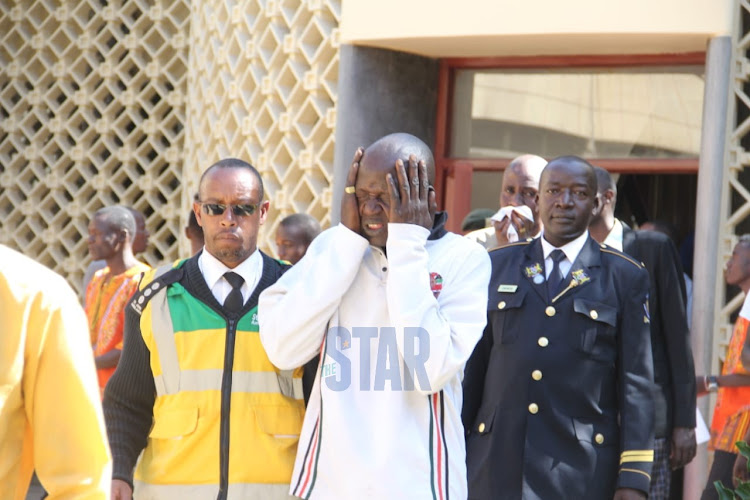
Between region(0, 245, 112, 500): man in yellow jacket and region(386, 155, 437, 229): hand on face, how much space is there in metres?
1.27

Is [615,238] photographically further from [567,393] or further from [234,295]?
[234,295]

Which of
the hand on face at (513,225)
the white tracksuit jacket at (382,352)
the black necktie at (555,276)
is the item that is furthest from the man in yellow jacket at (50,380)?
the hand on face at (513,225)

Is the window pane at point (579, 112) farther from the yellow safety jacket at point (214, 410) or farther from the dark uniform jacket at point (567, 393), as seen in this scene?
the yellow safety jacket at point (214, 410)

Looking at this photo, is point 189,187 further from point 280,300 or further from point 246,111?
point 280,300

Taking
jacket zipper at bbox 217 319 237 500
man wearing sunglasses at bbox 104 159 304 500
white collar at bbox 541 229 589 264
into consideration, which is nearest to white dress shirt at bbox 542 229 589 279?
white collar at bbox 541 229 589 264

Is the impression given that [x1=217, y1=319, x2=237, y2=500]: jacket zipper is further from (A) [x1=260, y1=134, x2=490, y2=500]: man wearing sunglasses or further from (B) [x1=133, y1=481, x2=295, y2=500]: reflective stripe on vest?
(A) [x1=260, y1=134, x2=490, y2=500]: man wearing sunglasses

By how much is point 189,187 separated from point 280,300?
5.58m

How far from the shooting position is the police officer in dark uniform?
4027 mm

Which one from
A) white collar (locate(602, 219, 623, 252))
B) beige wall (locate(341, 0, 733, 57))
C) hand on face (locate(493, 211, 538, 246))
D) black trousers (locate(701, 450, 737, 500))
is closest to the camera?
hand on face (locate(493, 211, 538, 246))

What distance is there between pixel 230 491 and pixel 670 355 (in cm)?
206

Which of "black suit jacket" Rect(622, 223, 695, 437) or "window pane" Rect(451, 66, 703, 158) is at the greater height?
"window pane" Rect(451, 66, 703, 158)

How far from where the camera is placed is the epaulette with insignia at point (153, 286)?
11.8 ft

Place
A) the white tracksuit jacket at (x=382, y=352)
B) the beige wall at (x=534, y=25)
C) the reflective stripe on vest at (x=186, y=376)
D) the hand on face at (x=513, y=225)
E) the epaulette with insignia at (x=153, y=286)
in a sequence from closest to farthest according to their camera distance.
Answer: the white tracksuit jacket at (x=382, y=352)
the reflective stripe on vest at (x=186, y=376)
the epaulette with insignia at (x=153, y=286)
the hand on face at (x=513, y=225)
the beige wall at (x=534, y=25)

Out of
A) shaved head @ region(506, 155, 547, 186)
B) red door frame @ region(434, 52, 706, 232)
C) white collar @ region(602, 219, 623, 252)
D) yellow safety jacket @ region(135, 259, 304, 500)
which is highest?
red door frame @ region(434, 52, 706, 232)
